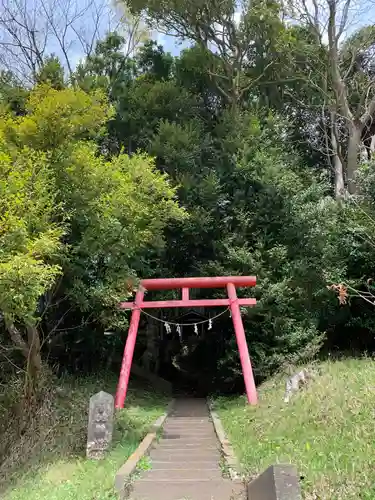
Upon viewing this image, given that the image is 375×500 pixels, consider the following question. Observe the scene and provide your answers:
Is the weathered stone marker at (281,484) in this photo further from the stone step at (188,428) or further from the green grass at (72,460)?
the stone step at (188,428)

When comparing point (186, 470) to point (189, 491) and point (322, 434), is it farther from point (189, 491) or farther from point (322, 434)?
point (322, 434)

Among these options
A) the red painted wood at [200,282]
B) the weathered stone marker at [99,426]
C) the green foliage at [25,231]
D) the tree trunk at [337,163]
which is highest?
the tree trunk at [337,163]

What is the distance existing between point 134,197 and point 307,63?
11100 millimetres

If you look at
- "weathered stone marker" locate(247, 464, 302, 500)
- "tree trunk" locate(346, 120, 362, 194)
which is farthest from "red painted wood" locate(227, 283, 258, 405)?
"weathered stone marker" locate(247, 464, 302, 500)

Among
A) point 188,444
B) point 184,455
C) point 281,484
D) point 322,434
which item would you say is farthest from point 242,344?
point 281,484

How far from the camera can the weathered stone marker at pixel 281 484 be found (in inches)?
171

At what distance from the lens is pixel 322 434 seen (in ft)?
22.2

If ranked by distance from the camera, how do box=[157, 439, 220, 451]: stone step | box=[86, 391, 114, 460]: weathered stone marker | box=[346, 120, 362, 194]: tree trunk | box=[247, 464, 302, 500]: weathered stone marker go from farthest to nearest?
1. box=[346, 120, 362, 194]: tree trunk
2. box=[157, 439, 220, 451]: stone step
3. box=[86, 391, 114, 460]: weathered stone marker
4. box=[247, 464, 302, 500]: weathered stone marker

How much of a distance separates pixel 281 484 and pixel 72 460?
4216 millimetres

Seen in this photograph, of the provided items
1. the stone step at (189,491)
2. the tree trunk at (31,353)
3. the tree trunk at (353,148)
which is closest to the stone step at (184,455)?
the stone step at (189,491)

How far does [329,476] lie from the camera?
5234 millimetres

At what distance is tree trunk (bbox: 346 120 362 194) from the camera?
16891 millimetres

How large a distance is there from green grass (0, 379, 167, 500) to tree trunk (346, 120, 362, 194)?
411 inches

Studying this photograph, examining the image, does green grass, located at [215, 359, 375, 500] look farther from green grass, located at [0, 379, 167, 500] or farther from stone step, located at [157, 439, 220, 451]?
green grass, located at [0, 379, 167, 500]
